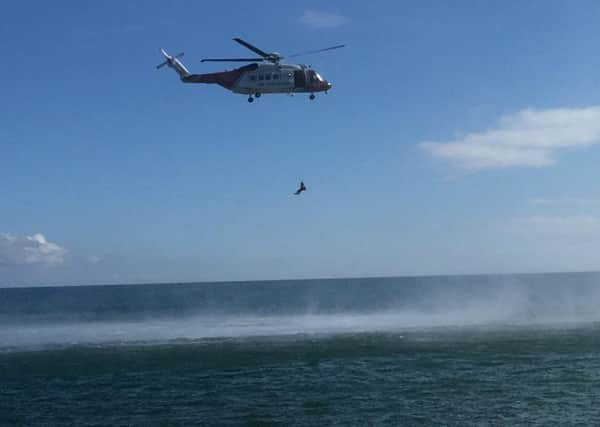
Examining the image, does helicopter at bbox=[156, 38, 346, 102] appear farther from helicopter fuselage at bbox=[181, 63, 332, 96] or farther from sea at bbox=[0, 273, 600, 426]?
sea at bbox=[0, 273, 600, 426]

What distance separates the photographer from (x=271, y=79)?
127 feet

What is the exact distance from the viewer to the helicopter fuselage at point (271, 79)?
3862 cm

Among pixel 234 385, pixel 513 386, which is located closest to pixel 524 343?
pixel 513 386

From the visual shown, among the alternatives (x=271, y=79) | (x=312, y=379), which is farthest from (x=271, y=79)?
(x=312, y=379)

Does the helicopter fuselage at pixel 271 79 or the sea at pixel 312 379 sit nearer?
the sea at pixel 312 379

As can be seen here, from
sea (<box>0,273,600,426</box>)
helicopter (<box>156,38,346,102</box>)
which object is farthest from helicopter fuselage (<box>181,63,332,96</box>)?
sea (<box>0,273,600,426</box>)

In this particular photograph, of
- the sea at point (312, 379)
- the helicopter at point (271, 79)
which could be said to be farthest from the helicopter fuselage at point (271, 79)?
the sea at point (312, 379)

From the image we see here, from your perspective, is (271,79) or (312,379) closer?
(271,79)

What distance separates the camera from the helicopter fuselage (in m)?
38.6

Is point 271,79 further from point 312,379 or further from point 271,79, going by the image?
point 312,379

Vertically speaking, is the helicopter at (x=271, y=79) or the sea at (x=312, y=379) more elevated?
the helicopter at (x=271, y=79)

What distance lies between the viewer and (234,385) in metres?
40.7

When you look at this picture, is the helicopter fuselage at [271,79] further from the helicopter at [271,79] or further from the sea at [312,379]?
the sea at [312,379]

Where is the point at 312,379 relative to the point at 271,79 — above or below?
below
